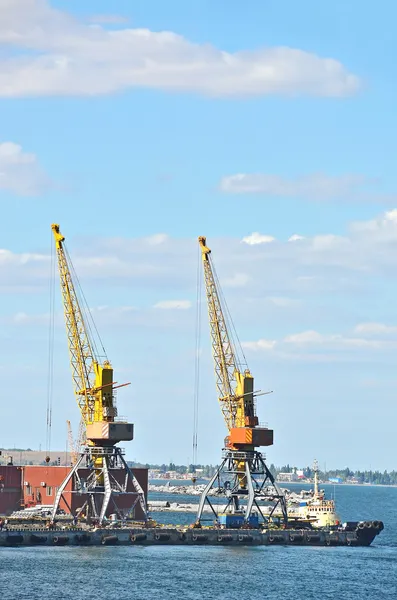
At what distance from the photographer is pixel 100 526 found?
155m

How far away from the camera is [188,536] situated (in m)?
155

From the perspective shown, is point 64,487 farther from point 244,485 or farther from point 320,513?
point 320,513

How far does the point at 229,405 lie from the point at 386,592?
50.7 metres

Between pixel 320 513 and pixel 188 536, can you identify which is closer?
pixel 188 536

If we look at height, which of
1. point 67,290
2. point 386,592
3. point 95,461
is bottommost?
point 386,592

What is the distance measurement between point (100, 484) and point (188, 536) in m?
13.9

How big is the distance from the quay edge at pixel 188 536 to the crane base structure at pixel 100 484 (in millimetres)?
6985

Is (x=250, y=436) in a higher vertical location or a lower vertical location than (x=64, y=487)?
higher

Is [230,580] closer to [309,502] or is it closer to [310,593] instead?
[310,593]

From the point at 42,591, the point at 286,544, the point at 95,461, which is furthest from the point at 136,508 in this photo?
the point at 42,591

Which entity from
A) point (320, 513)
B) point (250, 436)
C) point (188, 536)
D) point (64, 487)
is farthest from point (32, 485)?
point (320, 513)

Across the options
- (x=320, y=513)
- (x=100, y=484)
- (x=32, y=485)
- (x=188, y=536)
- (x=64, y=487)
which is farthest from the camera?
(x=320, y=513)

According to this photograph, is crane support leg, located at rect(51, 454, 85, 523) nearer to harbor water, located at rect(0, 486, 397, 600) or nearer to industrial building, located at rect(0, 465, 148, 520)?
industrial building, located at rect(0, 465, 148, 520)

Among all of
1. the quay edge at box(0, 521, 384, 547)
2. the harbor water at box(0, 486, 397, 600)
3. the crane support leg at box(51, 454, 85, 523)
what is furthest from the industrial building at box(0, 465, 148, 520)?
the harbor water at box(0, 486, 397, 600)
